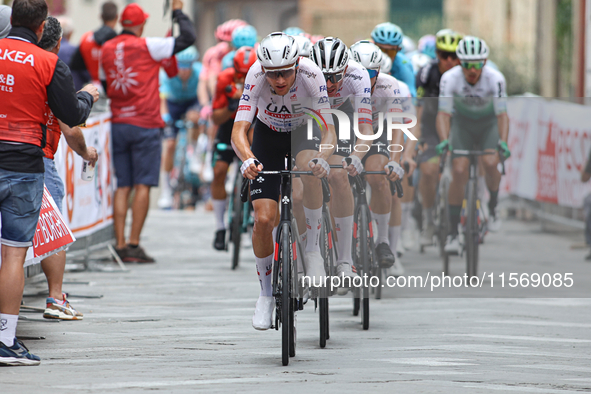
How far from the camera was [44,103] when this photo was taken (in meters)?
6.08

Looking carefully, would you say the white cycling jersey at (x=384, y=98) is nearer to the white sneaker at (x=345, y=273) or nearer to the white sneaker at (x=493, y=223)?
the white sneaker at (x=345, y=273)

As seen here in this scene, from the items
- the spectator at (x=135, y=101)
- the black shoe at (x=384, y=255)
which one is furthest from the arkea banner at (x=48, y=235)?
the spectator at (x=135, y=101)

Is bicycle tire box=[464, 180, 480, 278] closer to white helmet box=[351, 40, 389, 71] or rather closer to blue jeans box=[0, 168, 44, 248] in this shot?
white helmet box=[351, 40, 389, 71]

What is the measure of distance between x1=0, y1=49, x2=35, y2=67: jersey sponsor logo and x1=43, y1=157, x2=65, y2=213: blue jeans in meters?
1.59

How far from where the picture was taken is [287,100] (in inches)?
259

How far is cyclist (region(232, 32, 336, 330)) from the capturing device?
6.28 m

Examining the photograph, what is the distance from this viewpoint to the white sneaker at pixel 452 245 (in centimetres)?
987

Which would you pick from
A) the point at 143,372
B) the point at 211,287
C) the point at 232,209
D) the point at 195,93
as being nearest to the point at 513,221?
the point at 195,93

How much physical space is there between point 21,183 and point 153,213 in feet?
39.5

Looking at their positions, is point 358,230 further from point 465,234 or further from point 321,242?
point 465,234

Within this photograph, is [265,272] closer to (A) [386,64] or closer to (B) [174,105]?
(A) [386,64]

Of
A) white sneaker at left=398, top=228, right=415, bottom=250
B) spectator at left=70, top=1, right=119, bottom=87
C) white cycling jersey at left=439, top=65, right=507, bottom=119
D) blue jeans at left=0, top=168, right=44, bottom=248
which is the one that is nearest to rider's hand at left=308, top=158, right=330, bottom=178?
blue jeans at left=0, top=168, right=44, bottom=248

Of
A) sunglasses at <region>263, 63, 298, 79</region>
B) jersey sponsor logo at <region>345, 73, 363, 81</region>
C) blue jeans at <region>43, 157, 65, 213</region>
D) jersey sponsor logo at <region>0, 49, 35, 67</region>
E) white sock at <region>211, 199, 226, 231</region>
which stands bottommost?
white sock at <region>211, 199, 226, 231</region>

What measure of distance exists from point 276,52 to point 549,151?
865 centimetres
